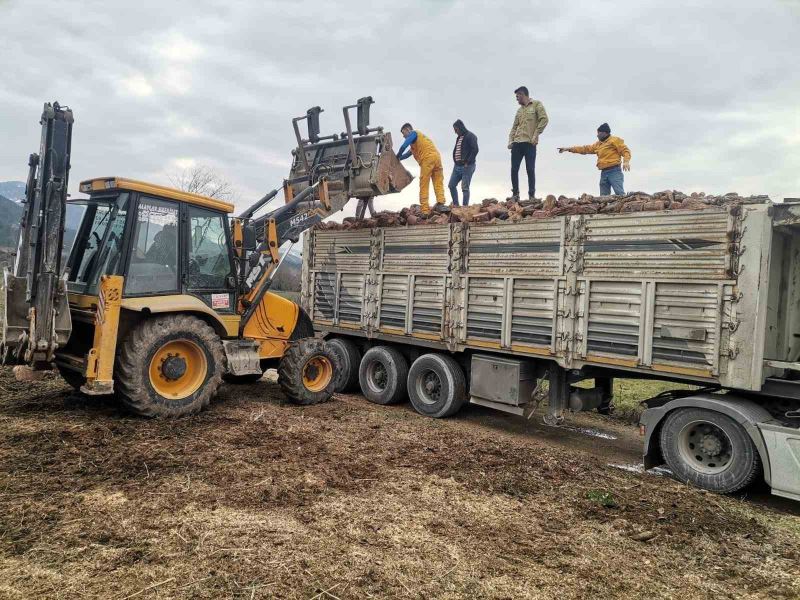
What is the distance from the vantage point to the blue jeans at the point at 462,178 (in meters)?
10.2

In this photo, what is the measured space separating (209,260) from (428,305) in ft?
10.8

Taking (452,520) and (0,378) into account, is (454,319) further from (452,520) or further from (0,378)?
(0,378)

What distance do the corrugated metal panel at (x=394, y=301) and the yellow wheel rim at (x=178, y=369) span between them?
3.24 metres

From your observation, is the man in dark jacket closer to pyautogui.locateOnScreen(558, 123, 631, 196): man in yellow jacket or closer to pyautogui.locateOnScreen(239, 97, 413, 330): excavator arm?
pyautogui.locateOnScreen(239, 97, 413, 330): excavator arm

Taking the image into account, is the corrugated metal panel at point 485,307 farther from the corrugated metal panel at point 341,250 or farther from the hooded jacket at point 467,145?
the hooded jacket at point 467,145

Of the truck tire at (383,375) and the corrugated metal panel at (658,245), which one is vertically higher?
the corrugated metal panel at (658,245)

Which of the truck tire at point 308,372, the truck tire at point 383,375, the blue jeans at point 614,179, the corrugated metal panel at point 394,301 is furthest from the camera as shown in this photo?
the truck tire at point 383,375

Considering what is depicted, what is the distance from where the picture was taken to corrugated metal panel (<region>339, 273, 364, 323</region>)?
978 centimetres

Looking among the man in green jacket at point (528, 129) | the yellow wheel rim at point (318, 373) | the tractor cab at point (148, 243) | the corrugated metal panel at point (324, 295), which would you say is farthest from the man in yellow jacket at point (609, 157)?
the tractor cab at point (148, 243)

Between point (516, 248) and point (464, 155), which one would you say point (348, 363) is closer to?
point (516, 248)

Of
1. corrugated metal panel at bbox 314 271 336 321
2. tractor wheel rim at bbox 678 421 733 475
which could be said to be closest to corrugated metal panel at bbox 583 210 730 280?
tractor wheel rim at bbox 678 421 733 475

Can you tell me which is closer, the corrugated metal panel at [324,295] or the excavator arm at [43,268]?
the excavator arm at [43,268]

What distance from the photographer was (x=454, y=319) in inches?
329

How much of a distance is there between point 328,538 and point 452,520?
1057 mm
